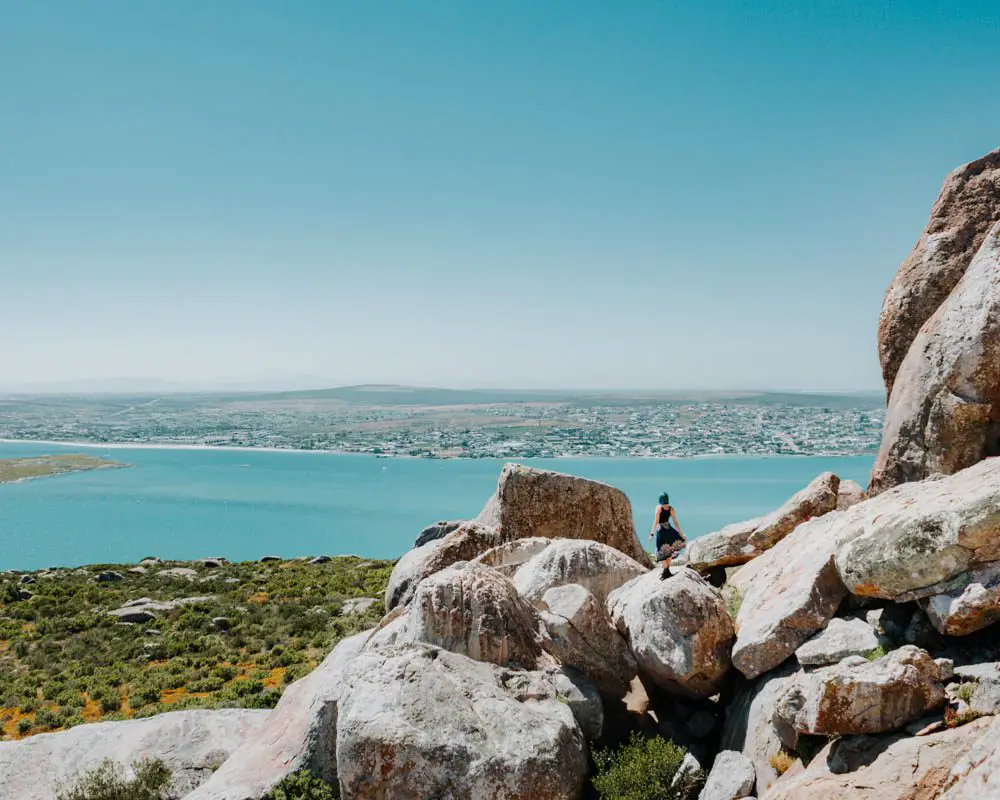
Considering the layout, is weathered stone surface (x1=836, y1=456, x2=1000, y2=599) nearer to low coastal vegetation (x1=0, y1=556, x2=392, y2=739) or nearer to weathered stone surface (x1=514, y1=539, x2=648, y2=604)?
weathered stone surface (x1=514, y1=539, x2=648, y2=604)

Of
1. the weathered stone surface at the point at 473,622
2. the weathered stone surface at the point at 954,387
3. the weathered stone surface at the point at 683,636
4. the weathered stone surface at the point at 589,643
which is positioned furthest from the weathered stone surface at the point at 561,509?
the weathered stone surface at the point at 954,387

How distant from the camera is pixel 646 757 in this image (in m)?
10.2

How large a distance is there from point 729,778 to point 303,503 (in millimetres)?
129715

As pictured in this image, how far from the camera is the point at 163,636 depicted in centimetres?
2916

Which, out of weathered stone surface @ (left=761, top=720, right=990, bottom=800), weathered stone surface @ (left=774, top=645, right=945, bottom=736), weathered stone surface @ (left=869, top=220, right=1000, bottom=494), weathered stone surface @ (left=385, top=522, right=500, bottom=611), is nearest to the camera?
weathered stone surface @ (left=761, top=720, right=990, bottom=800)

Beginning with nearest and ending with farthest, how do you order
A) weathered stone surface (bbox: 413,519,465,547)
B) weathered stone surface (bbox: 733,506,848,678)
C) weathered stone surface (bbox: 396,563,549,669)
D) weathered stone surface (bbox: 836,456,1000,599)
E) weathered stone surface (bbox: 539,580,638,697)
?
weathered stone surface (bbox: 836,456,1000,599), weathered stone surface (bbox: 733,506,848,678), weathered stone surface (bbox: 396,563,549,669), weathered stone surface (bbox: 539,580,638,697), weathered stone surface (bbox: 413,519,465,547)

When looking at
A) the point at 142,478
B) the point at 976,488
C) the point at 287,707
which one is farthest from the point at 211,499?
the point at 976,488

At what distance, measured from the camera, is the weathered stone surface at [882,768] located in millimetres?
7195

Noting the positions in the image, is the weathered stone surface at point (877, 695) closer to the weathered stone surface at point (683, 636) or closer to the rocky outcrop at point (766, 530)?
the weathered stone surface at point (683, 636)

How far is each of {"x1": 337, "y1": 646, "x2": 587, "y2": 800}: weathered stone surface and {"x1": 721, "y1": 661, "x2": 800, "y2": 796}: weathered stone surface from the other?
2335mm

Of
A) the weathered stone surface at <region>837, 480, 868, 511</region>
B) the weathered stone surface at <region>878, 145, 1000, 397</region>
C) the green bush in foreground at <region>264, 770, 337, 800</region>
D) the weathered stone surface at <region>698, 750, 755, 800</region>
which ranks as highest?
the weathered stone surface at <region>878, 145, 1000, 397</region>

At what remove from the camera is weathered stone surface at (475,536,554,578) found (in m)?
16.2

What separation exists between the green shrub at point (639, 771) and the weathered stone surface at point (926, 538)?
3.76 metres

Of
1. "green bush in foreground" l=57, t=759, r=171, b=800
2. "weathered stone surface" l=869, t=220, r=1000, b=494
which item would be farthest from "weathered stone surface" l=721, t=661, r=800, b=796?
"green bush in foreground" l=57, t=759, r=171, b=800
